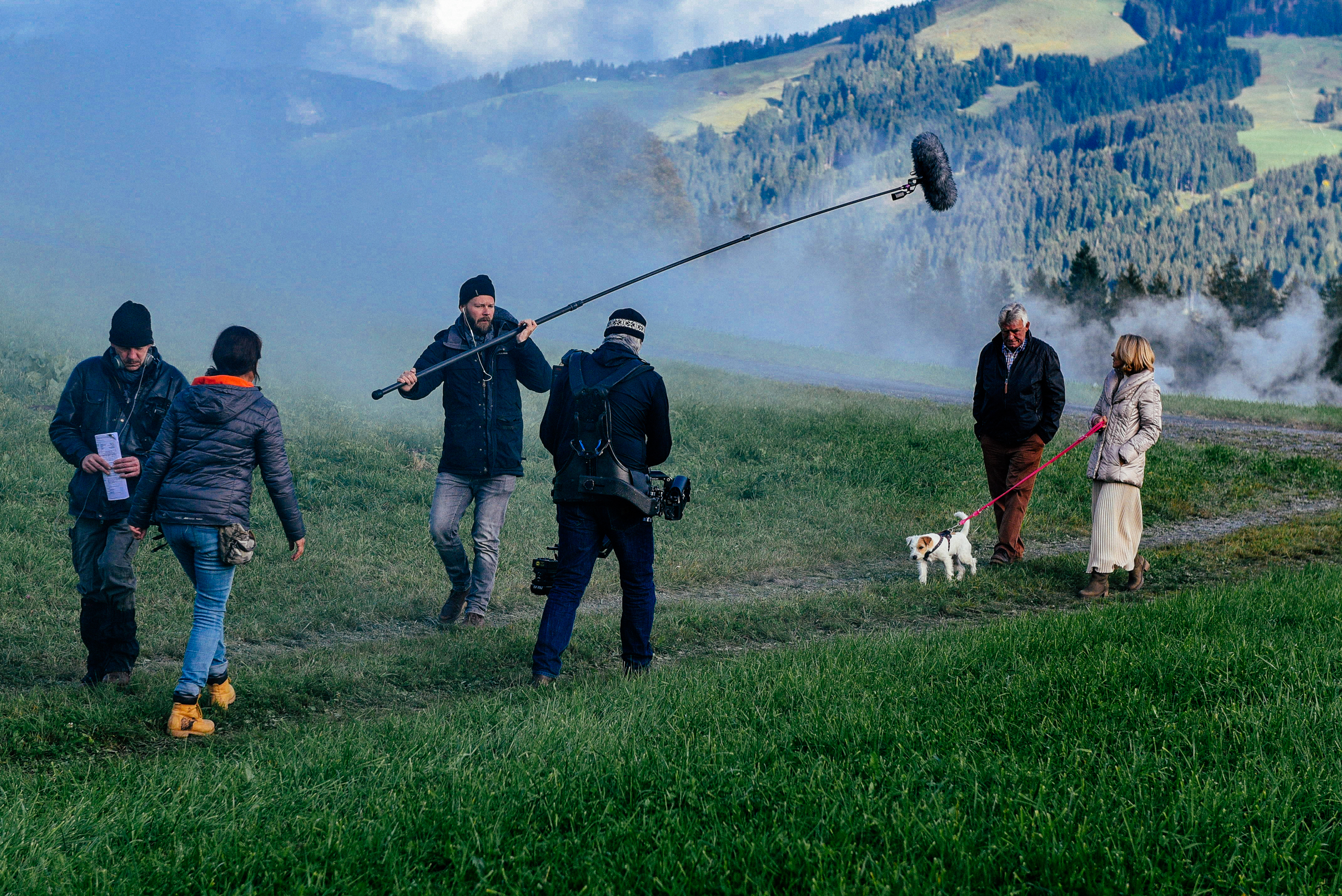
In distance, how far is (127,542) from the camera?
6.34 metres

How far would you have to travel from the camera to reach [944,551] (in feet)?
30.9

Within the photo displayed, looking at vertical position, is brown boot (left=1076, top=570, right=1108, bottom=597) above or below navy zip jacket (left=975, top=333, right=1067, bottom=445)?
below

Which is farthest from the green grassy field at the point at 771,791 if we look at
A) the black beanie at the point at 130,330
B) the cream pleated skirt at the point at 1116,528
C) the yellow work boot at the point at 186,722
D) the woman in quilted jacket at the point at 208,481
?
the cream pleated skirt at the point at 1116,528

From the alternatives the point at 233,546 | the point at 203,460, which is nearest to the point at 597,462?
the point at 233,546

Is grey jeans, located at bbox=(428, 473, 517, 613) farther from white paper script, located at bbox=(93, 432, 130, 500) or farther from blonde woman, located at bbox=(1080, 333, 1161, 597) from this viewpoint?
blonde woman, located at bbox=(1080, 333, 1161, 597)

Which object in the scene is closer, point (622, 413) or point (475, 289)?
point (622, 413)

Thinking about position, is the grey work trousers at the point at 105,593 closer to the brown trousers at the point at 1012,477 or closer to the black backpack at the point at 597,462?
the black backpack at the point at 597,462

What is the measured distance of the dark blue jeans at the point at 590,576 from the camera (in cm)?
622

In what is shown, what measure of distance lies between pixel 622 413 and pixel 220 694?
284cm

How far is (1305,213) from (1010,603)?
7428 inches

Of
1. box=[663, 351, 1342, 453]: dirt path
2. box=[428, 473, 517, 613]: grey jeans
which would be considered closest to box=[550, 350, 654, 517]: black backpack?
box=[428, 473, 517, 613]: grey jeans

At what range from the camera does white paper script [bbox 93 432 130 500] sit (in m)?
6.16

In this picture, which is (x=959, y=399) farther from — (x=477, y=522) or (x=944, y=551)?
(x=477, y=522)

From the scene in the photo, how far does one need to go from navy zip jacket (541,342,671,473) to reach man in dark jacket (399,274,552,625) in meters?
1.40
